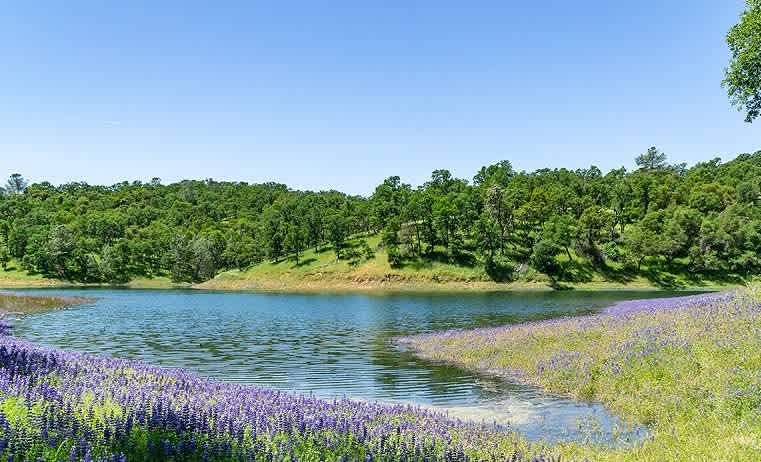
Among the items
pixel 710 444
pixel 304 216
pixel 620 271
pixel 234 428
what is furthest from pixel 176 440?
pixel 304 216

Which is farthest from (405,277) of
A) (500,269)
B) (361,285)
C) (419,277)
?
(500,269)

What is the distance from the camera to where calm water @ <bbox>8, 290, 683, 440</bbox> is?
2080 centimetres

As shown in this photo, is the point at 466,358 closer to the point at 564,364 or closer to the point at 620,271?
the point at 564,364

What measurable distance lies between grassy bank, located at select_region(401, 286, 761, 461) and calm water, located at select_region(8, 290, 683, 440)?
154 centimetres

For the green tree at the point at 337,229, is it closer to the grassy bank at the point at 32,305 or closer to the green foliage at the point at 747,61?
the grassy bank at the point at 32,305

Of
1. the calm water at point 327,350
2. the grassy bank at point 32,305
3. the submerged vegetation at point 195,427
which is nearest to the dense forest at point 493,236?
the calm water at point 327,350

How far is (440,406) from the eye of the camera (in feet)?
70.6

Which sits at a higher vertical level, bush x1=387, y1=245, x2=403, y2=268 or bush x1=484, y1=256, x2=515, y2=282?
bush x1=387, y1=245, x2=403, y2=268

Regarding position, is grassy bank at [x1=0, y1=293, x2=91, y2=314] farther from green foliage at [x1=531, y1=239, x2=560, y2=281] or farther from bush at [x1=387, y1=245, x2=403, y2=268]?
green foliage at [x1=531, y1=239, x2=560, y2=281]

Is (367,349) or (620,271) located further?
(620,271)

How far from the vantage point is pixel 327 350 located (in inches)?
1508

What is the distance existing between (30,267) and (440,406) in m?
191

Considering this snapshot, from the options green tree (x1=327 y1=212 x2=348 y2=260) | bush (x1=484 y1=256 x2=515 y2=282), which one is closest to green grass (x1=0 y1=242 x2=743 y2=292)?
bush (x1=484 y1=256 x2=515 y2=282)

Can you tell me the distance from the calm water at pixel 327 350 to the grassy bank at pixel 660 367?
60.4 inches
